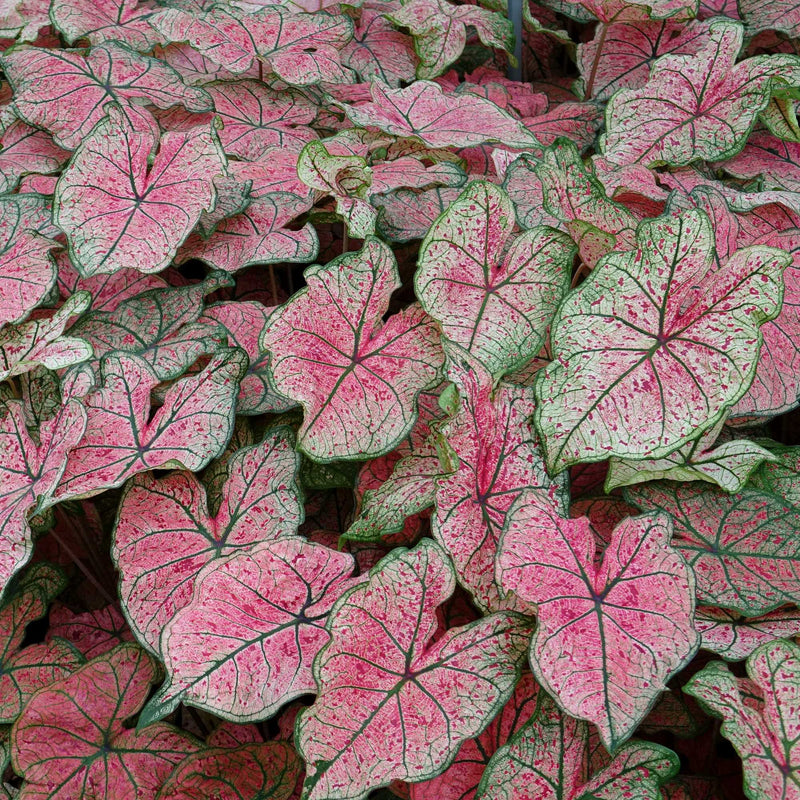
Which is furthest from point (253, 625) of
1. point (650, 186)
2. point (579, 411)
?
point (650, 186)

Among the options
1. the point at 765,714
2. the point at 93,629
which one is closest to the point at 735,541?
the point at 765,714

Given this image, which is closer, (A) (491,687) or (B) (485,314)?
(A) (491,687)

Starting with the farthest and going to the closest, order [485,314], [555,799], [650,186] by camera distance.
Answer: [650,186] → [485,314] → [555,799]

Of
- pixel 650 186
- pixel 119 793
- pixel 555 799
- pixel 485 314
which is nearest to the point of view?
pixel 555 799

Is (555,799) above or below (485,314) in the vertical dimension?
below

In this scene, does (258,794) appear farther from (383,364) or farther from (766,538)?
(766,538)

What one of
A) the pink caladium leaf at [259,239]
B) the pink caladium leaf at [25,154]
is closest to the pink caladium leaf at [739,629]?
the pink caladium leaf at [259,239]
